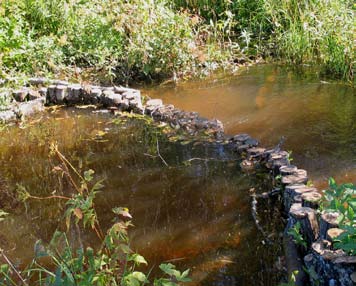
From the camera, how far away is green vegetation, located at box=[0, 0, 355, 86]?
7.49 m

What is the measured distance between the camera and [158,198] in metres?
4.16

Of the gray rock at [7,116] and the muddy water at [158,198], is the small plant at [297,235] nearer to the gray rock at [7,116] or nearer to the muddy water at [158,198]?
the muddy water at [158,198]

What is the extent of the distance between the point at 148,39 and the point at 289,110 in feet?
8.66

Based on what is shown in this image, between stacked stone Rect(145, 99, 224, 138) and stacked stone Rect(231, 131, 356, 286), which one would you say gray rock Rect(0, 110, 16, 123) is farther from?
stacked stone Rect(231, 131, 356, 286)

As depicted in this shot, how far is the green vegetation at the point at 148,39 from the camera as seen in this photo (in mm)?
7488

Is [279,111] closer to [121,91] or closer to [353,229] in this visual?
[121,91]

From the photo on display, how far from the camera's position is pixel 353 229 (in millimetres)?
2297

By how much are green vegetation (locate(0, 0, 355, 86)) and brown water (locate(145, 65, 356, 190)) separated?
0.42 m

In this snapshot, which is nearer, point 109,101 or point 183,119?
point 183,119

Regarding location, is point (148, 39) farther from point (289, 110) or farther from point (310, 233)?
point (310, 233)

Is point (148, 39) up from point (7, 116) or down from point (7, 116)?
up

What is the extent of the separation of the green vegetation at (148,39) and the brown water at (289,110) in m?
0.42

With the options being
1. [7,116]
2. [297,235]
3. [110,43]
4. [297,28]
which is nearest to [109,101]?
[7,116]

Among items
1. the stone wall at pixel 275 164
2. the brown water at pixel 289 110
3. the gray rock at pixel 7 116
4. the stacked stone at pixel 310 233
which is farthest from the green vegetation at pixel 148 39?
the stacked stone at pixel 310 233
